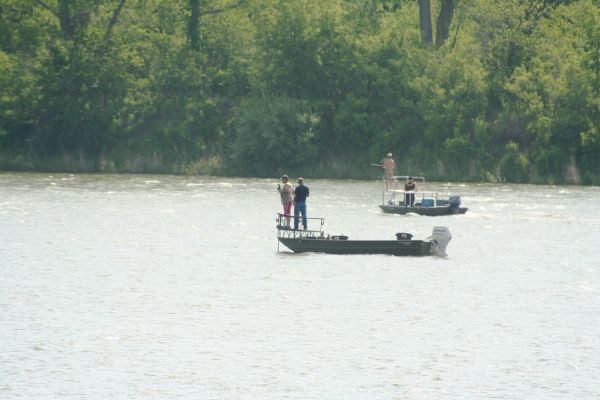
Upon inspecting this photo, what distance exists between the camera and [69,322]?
2236cm

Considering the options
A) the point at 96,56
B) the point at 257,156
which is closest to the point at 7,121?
the point at 96,56

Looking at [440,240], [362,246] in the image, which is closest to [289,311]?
[362,246]

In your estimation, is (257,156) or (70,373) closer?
(70,373)

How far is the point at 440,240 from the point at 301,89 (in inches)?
1837

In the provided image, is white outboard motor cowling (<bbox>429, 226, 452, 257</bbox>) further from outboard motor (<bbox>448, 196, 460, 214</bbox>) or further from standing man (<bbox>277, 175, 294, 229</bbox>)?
outboard motor (<bbox>448, 196, 460, 214</bbox>)

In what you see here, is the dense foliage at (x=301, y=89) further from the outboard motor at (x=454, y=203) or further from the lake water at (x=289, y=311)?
the lake water at (x=289, y=311)

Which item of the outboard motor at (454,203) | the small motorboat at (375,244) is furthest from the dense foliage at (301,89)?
the small motorboat at (375,244)

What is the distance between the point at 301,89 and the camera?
77.4 meters

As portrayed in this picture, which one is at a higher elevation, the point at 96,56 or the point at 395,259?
the point at 96,56

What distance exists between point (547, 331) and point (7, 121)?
195ft

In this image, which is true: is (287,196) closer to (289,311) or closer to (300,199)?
(300,199)

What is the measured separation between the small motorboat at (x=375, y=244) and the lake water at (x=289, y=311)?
0.38 meters

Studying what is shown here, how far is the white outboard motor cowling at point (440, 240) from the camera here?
31.7 metres

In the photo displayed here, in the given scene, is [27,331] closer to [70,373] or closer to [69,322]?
[69,322]
